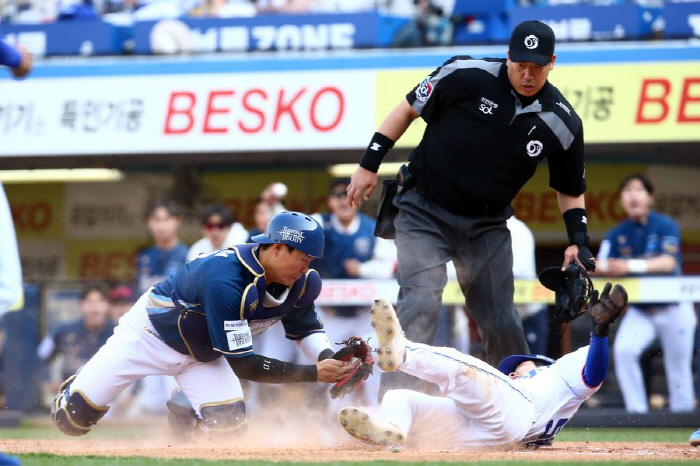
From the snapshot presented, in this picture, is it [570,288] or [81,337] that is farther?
[81,337]

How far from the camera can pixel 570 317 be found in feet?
19.1

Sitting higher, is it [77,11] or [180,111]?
[77,11]

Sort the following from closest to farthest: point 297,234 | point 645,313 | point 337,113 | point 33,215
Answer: point 297,234
point 645,313
point 337,113
point 33,215

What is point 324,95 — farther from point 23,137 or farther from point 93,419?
point 93,419

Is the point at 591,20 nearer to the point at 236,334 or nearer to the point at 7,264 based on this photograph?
the point at 236,334

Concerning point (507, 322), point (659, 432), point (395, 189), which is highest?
point (395, 189)

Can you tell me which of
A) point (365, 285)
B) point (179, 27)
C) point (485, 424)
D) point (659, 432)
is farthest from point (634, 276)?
point (179, 27)

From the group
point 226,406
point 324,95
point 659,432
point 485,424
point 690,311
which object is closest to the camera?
point 485,424

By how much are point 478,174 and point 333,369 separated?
1.24 meters

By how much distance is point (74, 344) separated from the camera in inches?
336

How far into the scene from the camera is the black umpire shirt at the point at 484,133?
220 inches

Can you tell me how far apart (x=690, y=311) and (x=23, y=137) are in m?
7.12

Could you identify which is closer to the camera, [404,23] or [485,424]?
[485,424]

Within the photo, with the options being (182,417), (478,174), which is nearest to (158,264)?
(182,417)
